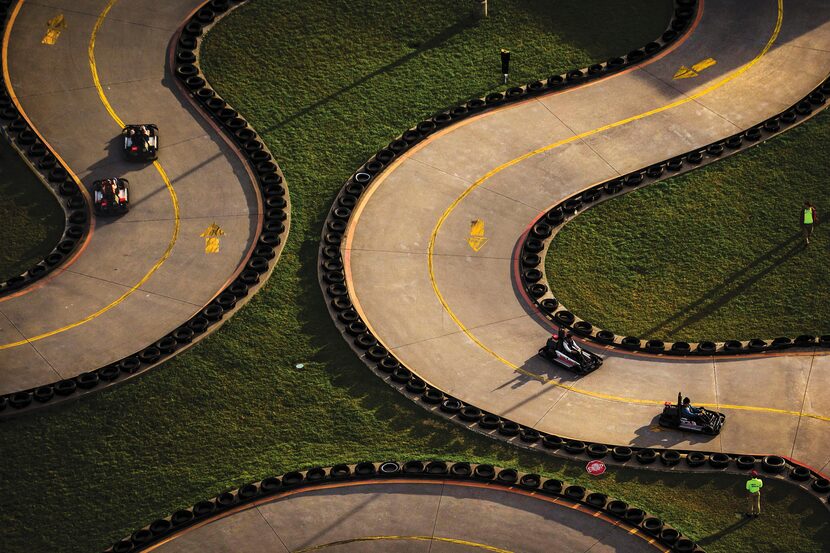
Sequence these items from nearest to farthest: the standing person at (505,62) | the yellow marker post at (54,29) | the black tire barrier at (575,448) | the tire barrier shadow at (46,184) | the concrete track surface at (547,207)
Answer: the black tire barrier at (575,448) < the concrete track surface at (547,207) < the tire barrier shadow at (46,184) < the standing person at (505,62) < the yellow marker post at (54,29)

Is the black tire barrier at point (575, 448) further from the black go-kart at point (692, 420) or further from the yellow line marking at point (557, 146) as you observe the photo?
the black go-kart at point (692, 420)

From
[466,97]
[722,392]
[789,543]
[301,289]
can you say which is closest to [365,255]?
[301,289]

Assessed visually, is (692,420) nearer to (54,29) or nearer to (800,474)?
(800,474)

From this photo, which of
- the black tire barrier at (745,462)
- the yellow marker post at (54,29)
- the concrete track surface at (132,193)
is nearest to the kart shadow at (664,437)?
the black tire barrier at (745,462)

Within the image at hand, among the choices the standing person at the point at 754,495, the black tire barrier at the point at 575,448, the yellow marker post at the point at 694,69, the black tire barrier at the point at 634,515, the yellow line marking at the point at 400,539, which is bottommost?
the yellow line marking at the point at 400,539

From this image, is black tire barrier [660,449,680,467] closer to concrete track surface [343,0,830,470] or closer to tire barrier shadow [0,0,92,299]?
concrete track surface [343,0,830,470]
